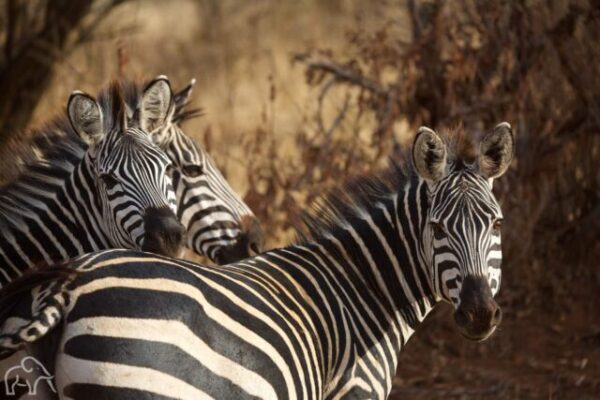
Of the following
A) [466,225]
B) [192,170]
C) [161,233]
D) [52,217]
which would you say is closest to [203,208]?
[192,170]

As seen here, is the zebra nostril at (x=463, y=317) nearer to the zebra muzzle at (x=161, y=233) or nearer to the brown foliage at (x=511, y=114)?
the zebra muzzle at (x=161, y=233)

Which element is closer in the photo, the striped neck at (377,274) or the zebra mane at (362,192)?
the striped neck at (377,274)

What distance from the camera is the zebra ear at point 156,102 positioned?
6.48 m

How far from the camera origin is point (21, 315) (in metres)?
4.09

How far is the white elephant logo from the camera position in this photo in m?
4.01

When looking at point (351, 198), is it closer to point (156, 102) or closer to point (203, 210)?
point (156, 102)

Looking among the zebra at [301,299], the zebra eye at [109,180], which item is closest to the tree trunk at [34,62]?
the zebra eye at [109,180]

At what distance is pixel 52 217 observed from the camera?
605 centimetres

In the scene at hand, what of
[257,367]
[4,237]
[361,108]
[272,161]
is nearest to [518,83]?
[361,108]

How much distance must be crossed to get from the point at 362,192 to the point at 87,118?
1.62 m

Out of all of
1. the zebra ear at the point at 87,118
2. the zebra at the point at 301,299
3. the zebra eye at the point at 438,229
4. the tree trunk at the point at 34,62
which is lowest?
the zebra at the point at 301,299

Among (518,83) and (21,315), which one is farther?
(518,83)

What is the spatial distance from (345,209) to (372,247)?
0.82 ft

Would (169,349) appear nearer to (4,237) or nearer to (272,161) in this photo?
(4,237)
